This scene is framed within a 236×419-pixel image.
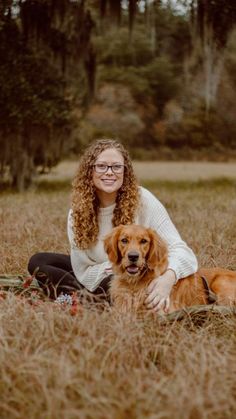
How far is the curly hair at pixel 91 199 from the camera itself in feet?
15.7

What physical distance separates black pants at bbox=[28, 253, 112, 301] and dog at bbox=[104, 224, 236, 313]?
610 mm

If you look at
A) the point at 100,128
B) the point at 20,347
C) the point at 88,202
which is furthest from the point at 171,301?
the point at 100,128

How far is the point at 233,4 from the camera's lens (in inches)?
586

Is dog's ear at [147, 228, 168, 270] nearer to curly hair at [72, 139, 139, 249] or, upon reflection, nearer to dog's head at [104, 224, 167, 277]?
dog's head at [104, 224, 167, 277]

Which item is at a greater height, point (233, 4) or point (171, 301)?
point (233, 4)

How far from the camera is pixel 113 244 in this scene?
4293 millimetres

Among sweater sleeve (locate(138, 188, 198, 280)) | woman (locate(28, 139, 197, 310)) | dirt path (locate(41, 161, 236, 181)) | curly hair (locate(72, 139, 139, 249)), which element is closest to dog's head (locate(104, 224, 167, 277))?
sweater sleeve (locate(138, 188, 198, 280))

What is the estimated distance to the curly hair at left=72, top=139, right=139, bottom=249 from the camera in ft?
15.7

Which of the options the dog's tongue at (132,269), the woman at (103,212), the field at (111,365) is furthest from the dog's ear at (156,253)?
the field at (111,365)

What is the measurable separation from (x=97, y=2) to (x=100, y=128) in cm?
1962

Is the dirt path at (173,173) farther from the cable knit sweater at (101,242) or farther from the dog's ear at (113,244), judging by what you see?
the dog's ear at (113,244)

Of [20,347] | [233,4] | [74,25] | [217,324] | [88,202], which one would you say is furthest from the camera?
[74,25]

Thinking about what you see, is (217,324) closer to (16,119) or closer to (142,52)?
(16,119)

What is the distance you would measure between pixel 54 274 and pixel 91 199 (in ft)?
2.55
